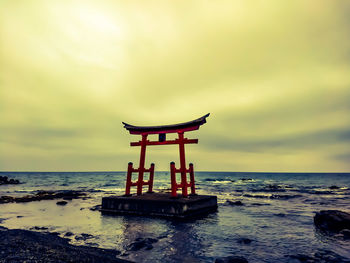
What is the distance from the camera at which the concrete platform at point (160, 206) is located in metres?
12.6

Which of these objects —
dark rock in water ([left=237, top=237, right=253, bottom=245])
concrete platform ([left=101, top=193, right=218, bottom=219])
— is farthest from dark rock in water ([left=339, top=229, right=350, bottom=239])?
concrete platform ([left=101, top=193, right=218, bottom=219])

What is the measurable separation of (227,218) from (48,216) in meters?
11.6

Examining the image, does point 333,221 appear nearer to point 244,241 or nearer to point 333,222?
point 333,222

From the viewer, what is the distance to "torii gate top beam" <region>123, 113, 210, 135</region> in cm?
1340

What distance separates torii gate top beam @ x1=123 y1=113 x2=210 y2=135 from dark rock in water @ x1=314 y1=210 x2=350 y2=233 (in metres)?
8.09

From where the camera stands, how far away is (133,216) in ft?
44.3

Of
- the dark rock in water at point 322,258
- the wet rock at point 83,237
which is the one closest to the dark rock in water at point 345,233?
the dark rock in water at point 322,258

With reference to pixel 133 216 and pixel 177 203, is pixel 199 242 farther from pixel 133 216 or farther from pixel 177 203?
pixel 133 216

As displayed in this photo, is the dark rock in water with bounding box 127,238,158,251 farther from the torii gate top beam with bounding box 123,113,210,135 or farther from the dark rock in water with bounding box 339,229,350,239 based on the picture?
the dark rock in water with bounding box 339,229,350,239

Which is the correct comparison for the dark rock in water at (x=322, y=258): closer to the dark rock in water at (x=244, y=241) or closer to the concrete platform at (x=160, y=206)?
the dark rock in water at (x=244, y=241)

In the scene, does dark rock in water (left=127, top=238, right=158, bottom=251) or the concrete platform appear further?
the concrete platform

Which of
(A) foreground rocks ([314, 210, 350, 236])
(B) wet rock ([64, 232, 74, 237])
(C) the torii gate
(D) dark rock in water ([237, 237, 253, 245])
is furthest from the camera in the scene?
(C) the torii gate

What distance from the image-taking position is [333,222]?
11227 mm

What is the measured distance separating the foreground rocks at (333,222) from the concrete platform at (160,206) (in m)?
6.35
